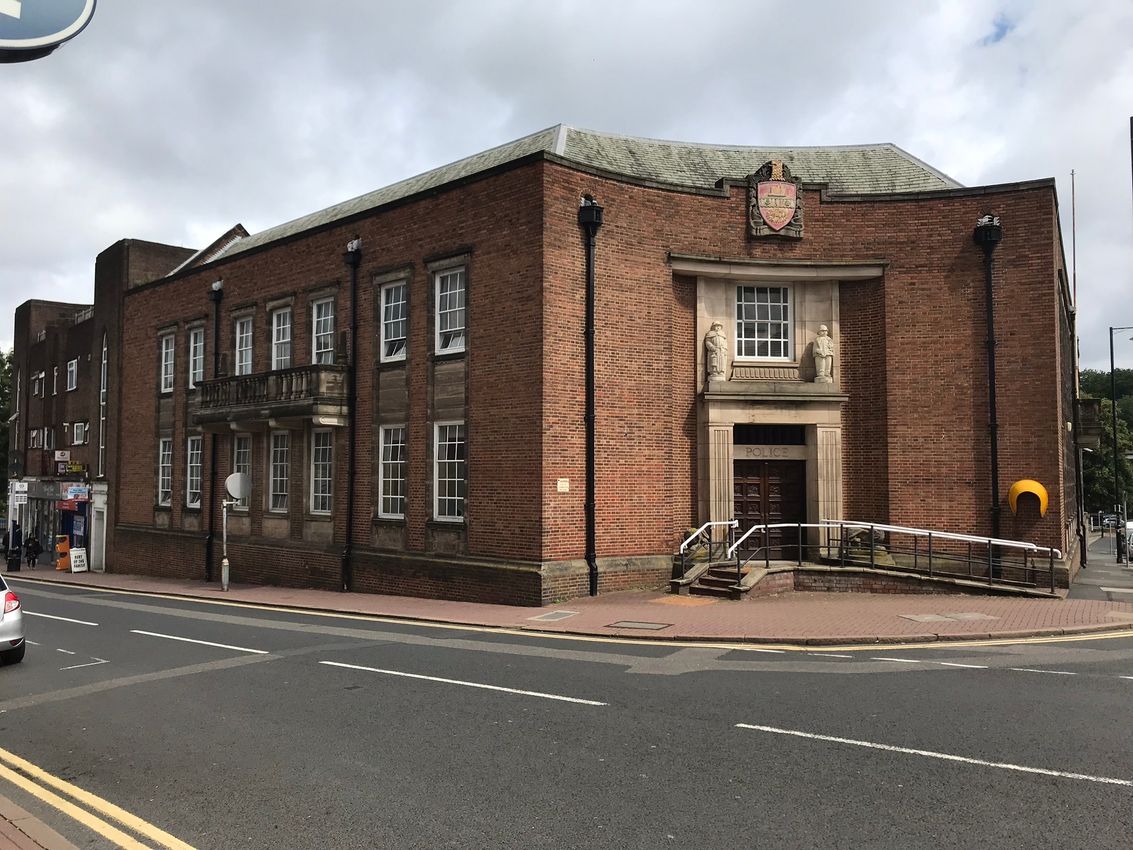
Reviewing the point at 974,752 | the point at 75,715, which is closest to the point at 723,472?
the point at 974,752

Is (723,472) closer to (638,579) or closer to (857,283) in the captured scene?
(638,579)

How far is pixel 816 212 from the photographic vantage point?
60.6 feet

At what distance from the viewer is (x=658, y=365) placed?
706 inches

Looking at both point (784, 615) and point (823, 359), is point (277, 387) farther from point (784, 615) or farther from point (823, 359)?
point (784, 615)

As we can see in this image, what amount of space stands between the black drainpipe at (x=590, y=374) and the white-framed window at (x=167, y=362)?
1719 centimetres

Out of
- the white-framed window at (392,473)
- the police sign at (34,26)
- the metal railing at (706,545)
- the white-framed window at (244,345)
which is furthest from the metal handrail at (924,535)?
the white-framed window at (244,345)

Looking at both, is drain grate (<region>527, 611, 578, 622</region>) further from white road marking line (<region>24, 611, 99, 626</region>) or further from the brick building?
white road marking line (<region>24, 611, 99, 626</region>)

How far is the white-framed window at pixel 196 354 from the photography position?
2622 cm

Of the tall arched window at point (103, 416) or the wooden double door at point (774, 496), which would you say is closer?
the wooden double door at point (774, 496)

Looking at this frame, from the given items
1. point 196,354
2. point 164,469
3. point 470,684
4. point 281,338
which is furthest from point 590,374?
point 164,469

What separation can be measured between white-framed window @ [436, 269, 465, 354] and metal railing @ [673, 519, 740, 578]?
638 centimetres

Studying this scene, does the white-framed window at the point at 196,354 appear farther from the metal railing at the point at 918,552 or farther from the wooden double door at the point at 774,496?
the metal railing at the point at 918,552

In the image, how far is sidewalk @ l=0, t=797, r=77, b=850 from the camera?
480 centimetres

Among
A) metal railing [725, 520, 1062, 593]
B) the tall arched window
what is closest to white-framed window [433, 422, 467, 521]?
metal railing [725, 520, 1062, 593]
